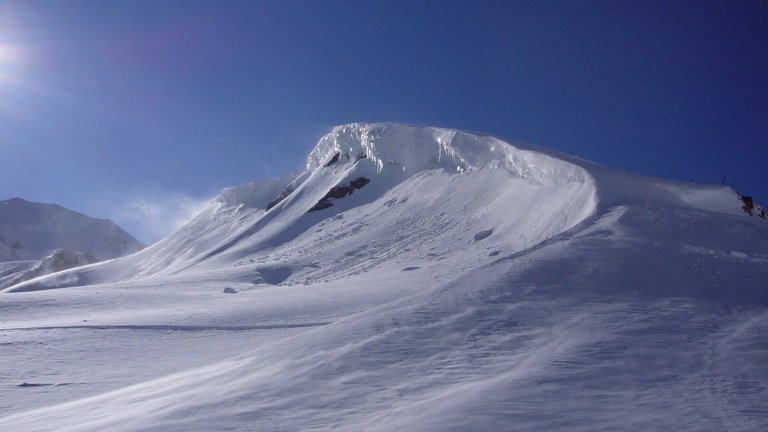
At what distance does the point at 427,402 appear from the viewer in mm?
9695

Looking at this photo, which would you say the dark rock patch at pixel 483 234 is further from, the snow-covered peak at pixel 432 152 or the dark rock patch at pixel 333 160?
the dark rock patch at pixel 333 160

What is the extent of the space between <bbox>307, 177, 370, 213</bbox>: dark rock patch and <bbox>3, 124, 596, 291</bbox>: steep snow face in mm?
88

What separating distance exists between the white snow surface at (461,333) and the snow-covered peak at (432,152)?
1.73 meters

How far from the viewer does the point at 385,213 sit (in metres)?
44.8

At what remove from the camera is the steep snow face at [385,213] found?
31016 millimetres

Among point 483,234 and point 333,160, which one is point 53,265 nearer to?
point 333,160

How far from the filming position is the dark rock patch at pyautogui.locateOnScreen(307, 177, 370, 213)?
52906 millimetres

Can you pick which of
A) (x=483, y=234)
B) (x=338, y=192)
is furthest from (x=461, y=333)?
(x=338, y=192)

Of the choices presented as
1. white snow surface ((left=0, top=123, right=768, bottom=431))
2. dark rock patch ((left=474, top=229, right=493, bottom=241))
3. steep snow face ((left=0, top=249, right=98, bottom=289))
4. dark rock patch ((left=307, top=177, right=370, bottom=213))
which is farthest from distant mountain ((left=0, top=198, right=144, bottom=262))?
white snow surface ((left=0, top=123, right=768, bottom=431))

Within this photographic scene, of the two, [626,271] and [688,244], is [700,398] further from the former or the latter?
[688,244]

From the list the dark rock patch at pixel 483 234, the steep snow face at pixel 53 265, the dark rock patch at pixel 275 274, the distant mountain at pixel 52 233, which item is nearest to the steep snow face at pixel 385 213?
the dark rock patch at pixel 483 234

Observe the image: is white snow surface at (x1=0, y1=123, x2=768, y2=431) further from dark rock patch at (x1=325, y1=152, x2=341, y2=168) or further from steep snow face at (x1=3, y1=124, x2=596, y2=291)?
dark rock patch at (x1=325, y1=152, x2=341, y2=168)

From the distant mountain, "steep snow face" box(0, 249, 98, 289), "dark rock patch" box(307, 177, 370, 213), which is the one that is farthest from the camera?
the distant mountain

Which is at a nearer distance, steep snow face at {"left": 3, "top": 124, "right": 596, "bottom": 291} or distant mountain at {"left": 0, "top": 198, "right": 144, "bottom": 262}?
steep snow face at {"left": 3, "top": 124, "right": 596, "bottom": 291}
